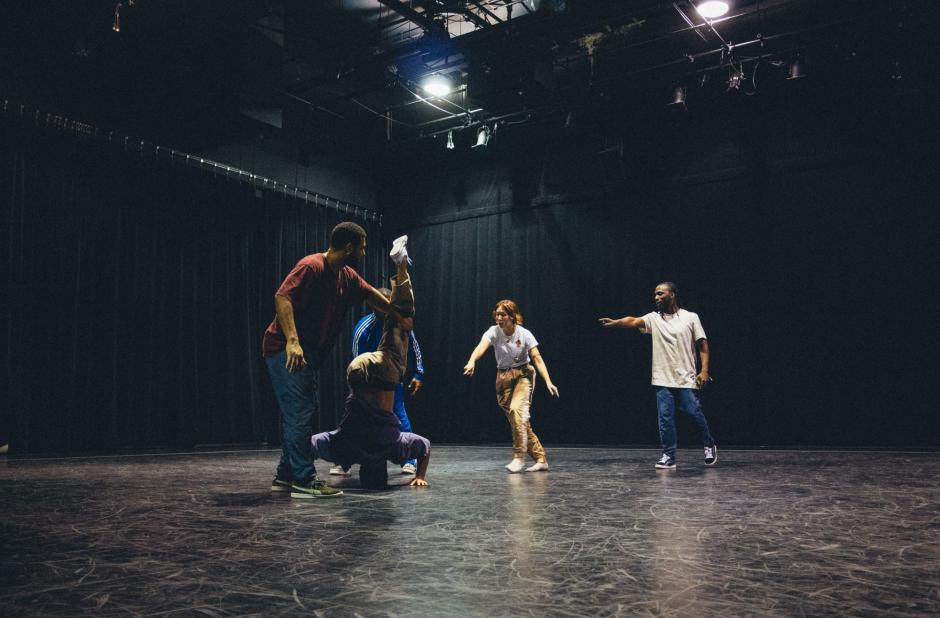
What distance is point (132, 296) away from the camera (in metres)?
8.91

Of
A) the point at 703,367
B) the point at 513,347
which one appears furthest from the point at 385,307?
the point at 703,367

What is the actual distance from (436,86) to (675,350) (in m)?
5.54

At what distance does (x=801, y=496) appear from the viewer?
4.23 metres

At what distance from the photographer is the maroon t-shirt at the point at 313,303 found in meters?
4.10

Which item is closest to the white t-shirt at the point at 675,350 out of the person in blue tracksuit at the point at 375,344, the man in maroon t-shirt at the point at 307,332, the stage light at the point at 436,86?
the person in blue tracksuit at the point at 375,344

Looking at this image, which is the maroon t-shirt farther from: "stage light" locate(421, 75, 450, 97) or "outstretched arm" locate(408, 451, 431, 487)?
"stage light" locate(421, 75, 450, 97)

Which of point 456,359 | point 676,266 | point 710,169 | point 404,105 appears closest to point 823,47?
point 710,169

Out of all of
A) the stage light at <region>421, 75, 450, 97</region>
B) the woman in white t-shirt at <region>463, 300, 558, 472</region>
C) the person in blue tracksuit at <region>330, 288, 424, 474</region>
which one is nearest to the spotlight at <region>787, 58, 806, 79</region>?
the stage light at <region>421, 75, 450, 97</region>

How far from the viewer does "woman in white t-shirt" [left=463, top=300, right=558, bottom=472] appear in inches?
243

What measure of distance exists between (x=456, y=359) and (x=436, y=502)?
7906 millimetres

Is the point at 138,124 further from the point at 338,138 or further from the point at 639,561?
the point at 639,561

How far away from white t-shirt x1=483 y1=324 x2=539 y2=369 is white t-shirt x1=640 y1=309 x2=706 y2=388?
1177 mm

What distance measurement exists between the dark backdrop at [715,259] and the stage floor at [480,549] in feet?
13.0

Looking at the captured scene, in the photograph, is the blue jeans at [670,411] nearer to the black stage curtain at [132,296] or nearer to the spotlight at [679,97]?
the spotlight at [679,97]
